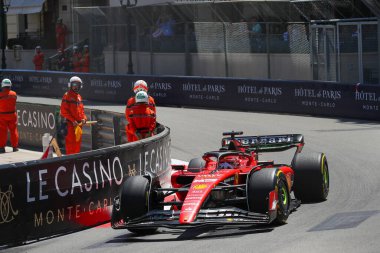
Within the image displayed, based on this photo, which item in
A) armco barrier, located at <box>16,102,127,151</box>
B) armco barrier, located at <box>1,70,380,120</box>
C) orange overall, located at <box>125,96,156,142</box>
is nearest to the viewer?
orange overall, located at <box>125,96,156,142</box>

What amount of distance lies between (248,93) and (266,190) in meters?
16.0

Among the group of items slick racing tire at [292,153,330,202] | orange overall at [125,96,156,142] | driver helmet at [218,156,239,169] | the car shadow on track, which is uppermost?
orange overall at [125,96,156,142]

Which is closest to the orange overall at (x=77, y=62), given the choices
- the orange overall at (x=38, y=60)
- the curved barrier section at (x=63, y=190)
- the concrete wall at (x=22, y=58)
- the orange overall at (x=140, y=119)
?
the orange overall at (x=38, y=60)

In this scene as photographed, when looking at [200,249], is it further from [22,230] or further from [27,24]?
[27,24]

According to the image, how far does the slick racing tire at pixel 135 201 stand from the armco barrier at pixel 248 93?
12660 mm

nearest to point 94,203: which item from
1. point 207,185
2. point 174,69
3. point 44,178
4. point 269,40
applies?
point 44,178

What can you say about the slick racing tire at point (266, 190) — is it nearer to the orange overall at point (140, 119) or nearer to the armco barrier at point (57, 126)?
the orange overall at point (140, 119)

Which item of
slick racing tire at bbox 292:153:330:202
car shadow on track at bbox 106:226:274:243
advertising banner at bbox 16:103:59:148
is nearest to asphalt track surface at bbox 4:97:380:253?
car shadow on track at bbox 106:226:274:243

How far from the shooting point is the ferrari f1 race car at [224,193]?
10.6 metres

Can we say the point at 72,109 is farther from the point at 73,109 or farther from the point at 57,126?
the point at 57,126

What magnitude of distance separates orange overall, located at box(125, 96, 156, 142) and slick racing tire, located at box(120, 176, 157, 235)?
465cm

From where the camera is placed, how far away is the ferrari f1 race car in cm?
1059

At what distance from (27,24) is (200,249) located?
144ft

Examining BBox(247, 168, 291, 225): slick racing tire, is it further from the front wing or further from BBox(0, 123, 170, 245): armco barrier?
BBox(0, 123, 170, 245): armco barrier
